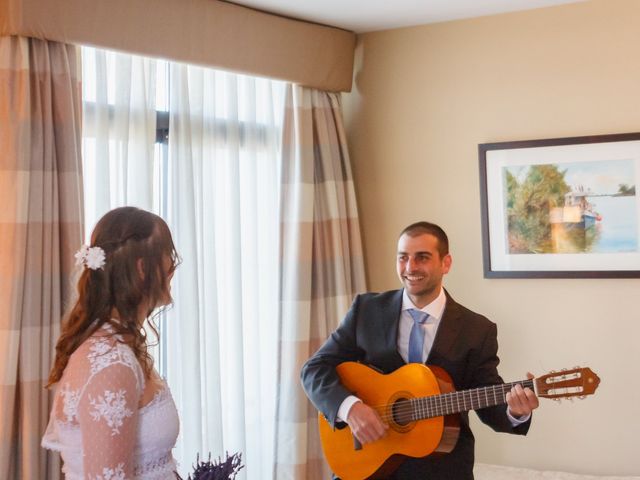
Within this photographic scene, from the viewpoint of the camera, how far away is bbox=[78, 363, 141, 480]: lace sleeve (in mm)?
1672

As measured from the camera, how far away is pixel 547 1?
3523mm

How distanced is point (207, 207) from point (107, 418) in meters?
1.91

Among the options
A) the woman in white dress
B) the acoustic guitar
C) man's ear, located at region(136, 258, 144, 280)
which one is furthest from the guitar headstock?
man's ear, located at region(136, 258, 144, 280)

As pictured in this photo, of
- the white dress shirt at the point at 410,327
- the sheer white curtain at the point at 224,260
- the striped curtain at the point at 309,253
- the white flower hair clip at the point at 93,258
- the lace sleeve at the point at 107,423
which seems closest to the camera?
the lace sleeve at the point at 107,423

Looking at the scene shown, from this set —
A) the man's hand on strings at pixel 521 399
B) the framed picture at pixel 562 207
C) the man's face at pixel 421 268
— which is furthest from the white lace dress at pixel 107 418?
the framed picture at pixel 562 207

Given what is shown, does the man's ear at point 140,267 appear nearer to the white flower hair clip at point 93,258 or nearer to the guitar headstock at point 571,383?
the white flower hair clip at point 93,258

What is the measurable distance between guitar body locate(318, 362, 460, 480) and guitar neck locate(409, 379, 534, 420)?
28 millimetres

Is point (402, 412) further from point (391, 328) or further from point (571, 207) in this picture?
point (571, 207)

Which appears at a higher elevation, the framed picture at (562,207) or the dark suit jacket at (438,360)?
the framed picture at (562,207)

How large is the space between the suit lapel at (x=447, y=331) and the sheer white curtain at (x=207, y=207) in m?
1.15

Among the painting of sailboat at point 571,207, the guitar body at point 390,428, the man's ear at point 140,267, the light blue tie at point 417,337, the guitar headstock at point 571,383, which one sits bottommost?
the guitar body at point 390,428

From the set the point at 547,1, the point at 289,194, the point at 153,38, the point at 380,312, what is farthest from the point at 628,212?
the point at 153,38

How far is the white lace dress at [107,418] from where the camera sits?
5.50 ft

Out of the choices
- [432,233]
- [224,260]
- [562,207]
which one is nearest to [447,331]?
[432,233]
